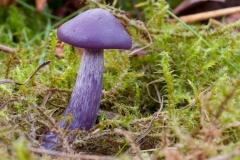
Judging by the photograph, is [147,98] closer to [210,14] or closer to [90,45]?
[90,45]

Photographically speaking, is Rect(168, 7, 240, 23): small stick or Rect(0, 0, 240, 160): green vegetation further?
Rect(168, 7, 240, 23): small stick

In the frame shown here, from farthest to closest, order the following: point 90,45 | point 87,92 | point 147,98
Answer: point 147,98 < point 87,92 < point 90,45

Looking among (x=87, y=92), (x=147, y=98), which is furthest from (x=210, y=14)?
(x=87, y=92)

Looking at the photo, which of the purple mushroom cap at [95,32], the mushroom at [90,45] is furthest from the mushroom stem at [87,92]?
the purple mushroom cap at [95,32]

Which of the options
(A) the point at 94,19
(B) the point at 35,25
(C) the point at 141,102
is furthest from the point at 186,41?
(B) the point at 35,25

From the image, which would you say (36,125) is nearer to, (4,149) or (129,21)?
(4,149)

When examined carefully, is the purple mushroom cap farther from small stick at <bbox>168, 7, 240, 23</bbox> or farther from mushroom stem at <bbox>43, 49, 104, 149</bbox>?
small stick at <bbox>168, 7, 240, 23</bbox>

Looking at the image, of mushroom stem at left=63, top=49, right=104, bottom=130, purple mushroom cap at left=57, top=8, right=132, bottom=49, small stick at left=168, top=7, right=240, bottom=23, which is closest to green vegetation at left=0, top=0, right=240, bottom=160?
mushroom stem at left=63, top=49, right=104, bottom=130
